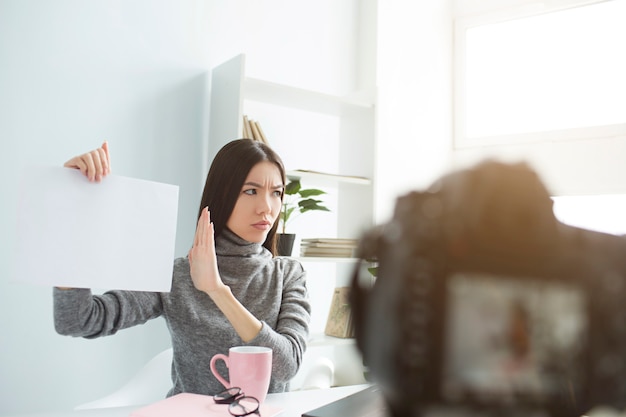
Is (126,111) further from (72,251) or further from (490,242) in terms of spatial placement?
(490,242)

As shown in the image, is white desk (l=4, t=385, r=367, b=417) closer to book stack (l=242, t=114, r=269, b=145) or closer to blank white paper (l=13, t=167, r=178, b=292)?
blank white paper (l=13, t=167, r=178, b=292)

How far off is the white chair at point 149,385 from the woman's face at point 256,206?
0.46m

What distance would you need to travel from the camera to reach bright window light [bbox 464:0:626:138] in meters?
2.93

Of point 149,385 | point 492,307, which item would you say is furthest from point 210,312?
point 492,307

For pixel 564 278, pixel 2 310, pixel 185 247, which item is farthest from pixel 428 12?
pixel 564 278

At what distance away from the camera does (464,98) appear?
342 cm

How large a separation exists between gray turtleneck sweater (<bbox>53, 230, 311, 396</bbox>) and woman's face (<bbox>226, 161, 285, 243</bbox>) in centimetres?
5

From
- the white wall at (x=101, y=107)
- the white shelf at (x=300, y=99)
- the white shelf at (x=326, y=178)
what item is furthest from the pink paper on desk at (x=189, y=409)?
the white shelf at (x=300, y=99)

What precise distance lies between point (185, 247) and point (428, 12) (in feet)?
7.21

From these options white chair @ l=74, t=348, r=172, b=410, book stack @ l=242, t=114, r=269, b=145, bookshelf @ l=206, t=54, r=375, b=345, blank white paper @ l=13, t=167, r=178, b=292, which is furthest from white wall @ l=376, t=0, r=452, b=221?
blank white paper @ l=13, t=167, r=178, b=292

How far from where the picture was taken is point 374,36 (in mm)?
2896

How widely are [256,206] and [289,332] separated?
0.32m

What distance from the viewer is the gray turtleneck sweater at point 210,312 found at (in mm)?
1113

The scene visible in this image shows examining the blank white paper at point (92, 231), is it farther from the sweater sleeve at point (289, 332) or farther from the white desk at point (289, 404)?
the sweater sleeve at point (289, 332)
